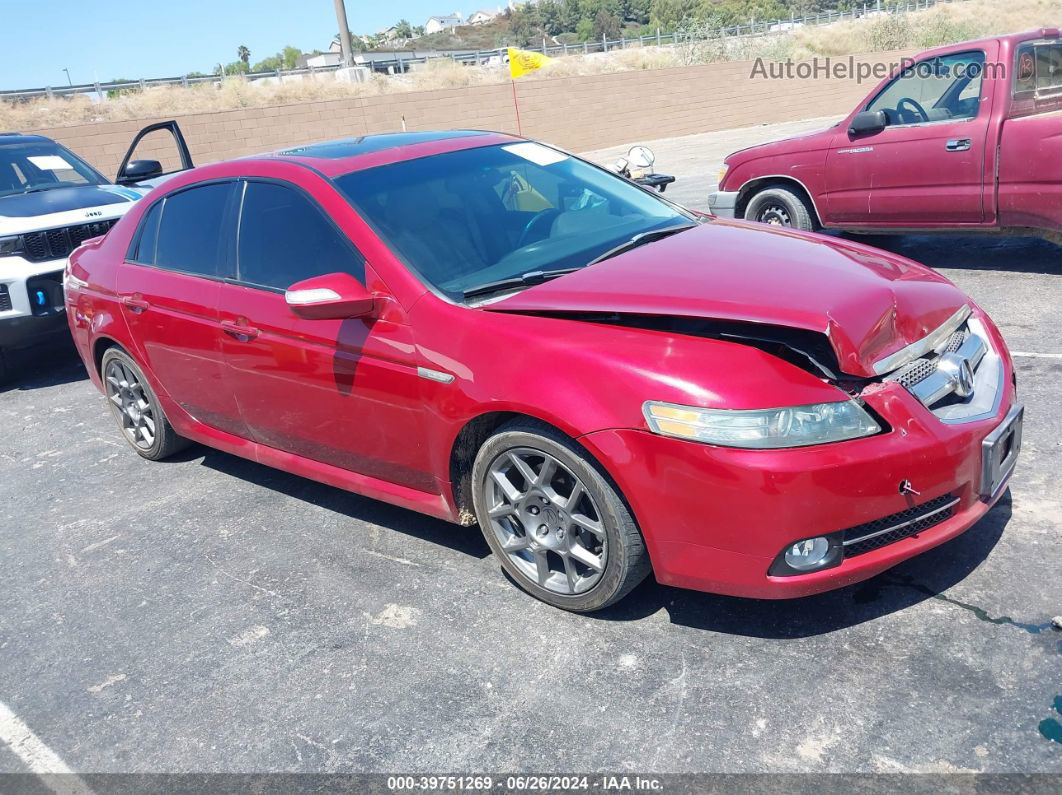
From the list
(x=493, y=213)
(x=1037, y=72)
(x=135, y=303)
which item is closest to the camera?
(x=493, y=213)

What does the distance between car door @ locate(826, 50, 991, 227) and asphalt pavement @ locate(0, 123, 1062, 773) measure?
302 cm

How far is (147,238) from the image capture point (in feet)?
16.1

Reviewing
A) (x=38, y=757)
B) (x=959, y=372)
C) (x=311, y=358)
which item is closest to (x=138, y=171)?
(x=311, y=358)

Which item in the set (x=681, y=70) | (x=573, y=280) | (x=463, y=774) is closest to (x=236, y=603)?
(x=463, y=774)

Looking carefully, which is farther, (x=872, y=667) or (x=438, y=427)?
(x=438, y=427)

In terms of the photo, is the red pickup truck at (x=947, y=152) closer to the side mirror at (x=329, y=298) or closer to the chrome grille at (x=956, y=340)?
the chrome grille at (x=956, y=340)

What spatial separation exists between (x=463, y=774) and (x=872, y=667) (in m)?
1.27

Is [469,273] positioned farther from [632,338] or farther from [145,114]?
[145,114]

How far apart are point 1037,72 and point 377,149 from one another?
531cm

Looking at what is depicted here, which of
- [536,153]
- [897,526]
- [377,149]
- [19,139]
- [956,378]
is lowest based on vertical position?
[897,526]

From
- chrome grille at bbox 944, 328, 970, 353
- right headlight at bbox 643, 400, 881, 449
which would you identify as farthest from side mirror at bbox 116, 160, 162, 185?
chrome grille at bbox 944, 328, 970, 353

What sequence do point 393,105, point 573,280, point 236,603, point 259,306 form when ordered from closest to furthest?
point 573,280
point 236,603
point 259,306
point 393,105

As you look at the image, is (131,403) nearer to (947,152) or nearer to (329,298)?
(329,298)

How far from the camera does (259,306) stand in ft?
13.2
